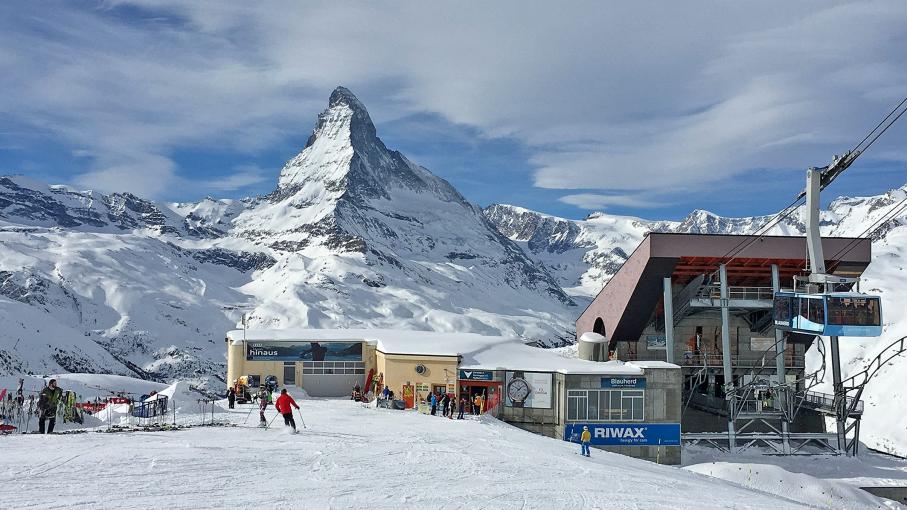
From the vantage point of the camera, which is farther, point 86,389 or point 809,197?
point 86,389

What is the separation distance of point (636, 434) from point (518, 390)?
6.95m

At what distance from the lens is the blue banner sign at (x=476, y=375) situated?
127ft

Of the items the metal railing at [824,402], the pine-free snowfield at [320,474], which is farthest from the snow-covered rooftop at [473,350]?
the metal railing at [824,402]

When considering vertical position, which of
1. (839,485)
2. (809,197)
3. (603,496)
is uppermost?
(809,197)

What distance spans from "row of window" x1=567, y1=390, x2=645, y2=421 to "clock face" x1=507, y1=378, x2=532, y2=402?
7.41ft

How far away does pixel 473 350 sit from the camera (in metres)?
41.1

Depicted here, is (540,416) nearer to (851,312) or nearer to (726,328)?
(851,312)

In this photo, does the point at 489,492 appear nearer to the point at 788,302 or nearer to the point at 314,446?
the point at 314,446

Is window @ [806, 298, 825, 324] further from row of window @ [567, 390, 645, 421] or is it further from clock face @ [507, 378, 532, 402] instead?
clock face @ [507, 378, 532, 402]

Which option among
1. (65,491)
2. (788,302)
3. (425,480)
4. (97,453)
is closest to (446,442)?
A: (425,480)

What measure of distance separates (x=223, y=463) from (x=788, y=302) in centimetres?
3324

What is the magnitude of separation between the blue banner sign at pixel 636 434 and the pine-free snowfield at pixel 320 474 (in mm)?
14722

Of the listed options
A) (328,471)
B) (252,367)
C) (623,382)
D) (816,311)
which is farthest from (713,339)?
(328,471)

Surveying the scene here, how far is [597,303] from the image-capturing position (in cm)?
6069
